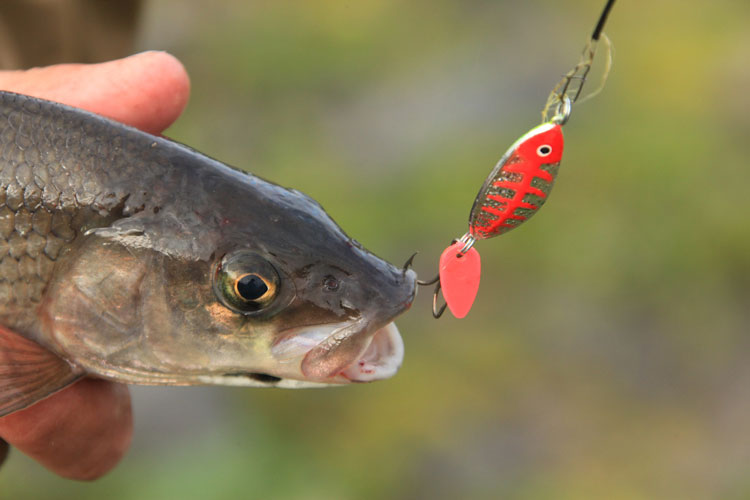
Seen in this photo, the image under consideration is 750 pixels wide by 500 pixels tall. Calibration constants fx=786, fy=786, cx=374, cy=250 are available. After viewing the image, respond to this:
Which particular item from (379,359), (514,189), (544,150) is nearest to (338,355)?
(379,359)

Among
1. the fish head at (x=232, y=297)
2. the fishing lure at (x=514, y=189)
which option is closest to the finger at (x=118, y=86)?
the fish head at (x=232, y=297)

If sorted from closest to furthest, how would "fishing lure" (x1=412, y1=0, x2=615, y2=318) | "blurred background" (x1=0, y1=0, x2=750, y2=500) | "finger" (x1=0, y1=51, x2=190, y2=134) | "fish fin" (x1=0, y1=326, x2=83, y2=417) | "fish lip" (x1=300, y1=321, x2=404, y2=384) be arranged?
"fishing lure" (x1=412, y1=0, x2=615, y2=318) < "fish lip" (x1=300, y1=321, x2=404, y2=384) < "fish fin" (x1=0, y1=326, x2=83, y2=417) < "finger" (x1=0, y1=51, x2=190, y2=134) < "blurred background" (x1=0, y1=0, x2=750, y2=500)

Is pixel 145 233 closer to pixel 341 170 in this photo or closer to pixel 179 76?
pixel 179 76

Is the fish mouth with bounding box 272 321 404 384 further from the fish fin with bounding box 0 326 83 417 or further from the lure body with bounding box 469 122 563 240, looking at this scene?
the fish fin with bounding box 0 326 83 417

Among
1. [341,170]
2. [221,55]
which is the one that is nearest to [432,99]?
[341,170]

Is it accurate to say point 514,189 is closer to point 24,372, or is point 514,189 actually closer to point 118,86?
point 24,372

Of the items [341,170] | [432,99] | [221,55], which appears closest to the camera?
[341,170]

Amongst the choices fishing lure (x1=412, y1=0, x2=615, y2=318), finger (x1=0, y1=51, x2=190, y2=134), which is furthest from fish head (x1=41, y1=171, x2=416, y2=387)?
finger (x1=0, y1=51, x2=190, y2=134)
